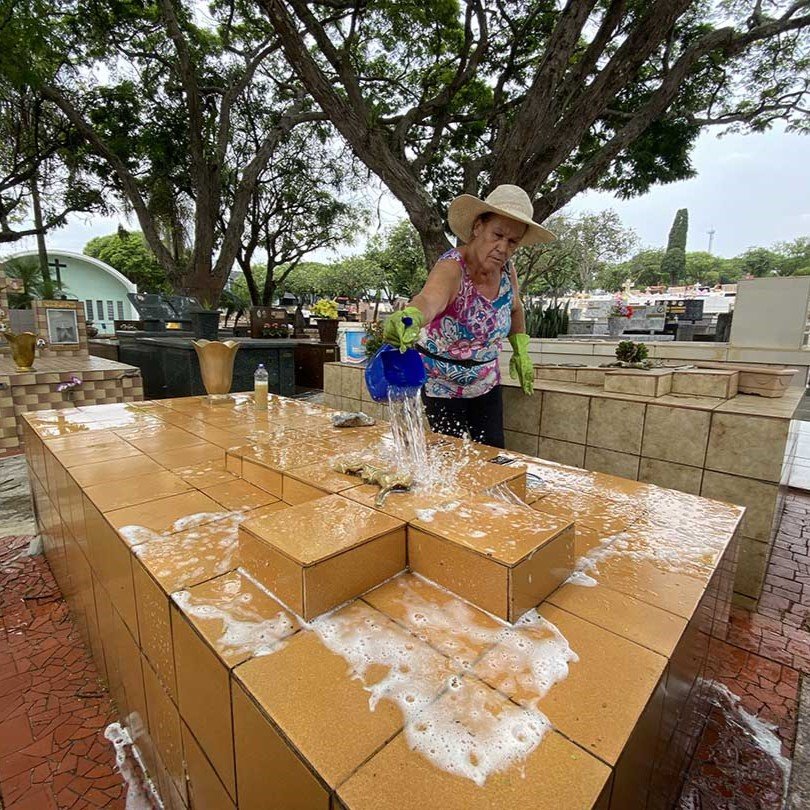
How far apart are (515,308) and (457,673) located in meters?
2.15

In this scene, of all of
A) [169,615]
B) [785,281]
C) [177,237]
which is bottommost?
[169,615]

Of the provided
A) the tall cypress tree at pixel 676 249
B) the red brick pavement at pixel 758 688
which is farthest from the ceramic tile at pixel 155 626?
the tall cypress tree at pixel 676 249

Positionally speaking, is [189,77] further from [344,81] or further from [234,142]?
[344,81]

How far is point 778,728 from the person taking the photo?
1.64m

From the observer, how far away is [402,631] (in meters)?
0.92

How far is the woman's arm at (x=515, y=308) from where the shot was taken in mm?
2480

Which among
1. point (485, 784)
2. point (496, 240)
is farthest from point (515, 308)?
point (485, 784)

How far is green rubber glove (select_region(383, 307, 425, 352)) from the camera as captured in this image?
1741 mm

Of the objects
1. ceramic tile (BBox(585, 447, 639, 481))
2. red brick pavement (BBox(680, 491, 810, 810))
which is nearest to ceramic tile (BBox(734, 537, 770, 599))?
red brick pavement (BBox(680, 491, 810, 810))

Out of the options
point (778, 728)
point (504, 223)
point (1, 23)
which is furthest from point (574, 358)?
point (1, 23)

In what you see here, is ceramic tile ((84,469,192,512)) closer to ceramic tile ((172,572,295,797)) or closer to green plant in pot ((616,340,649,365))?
ceramic tile ((172,572,295,797))

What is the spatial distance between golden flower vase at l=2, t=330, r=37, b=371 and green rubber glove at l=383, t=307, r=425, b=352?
4.54m

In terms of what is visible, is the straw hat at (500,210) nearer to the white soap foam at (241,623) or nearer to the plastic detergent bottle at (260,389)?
the plastic detergent bottle at (260,389)

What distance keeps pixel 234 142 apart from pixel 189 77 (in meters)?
3.44
